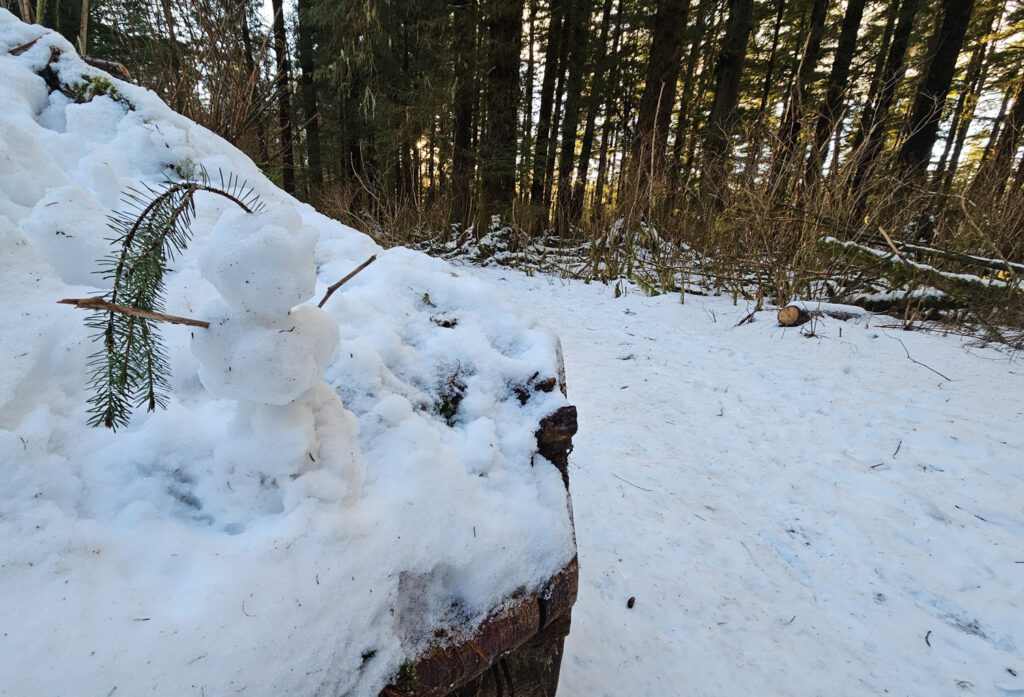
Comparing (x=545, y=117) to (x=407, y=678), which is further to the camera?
(x=545, y=117)

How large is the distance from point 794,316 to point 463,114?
641 cm

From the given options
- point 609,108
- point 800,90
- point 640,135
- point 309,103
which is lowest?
point 640,135

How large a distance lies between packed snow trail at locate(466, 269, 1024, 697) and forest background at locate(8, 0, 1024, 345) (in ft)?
4.42

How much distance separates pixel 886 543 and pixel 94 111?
3.23 metres

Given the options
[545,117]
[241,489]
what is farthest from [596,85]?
[241,489]

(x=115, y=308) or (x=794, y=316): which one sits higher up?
(x=115, y=308)

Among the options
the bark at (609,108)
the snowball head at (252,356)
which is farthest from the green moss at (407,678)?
the bark at (609,108)

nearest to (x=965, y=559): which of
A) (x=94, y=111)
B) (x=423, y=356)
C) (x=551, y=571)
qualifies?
(x=551, y=571)

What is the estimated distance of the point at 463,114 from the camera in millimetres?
7648

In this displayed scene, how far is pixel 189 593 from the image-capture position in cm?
56

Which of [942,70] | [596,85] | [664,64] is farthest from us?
[596,85]

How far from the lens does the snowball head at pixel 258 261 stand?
0.59m

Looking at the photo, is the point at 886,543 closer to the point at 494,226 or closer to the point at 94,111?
the point at 94,111

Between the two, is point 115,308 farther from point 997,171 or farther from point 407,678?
point 997,171
